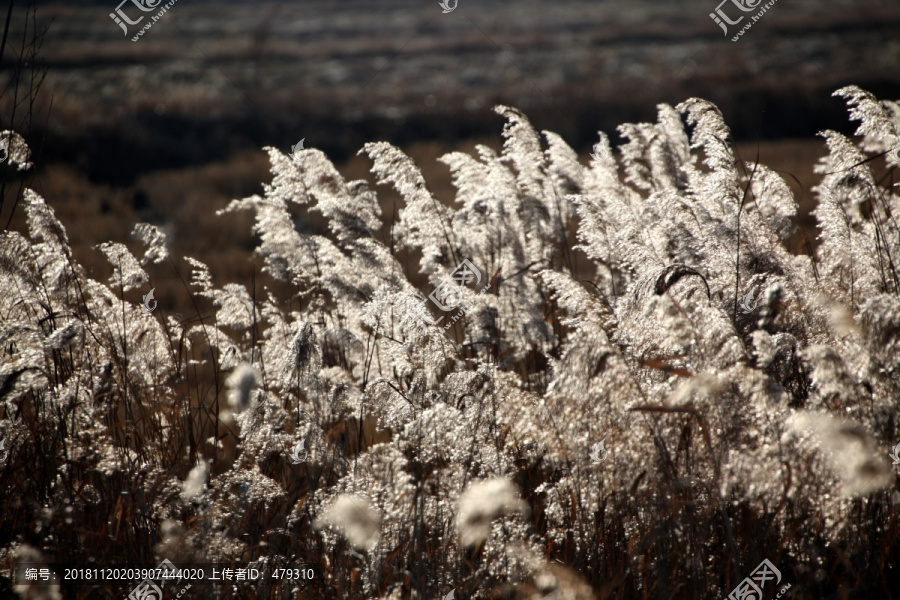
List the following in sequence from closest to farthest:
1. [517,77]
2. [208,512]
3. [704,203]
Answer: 1. [208,512]
2. [704,203]
3. [517,77]

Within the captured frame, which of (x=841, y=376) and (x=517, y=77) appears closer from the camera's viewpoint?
(x=841, y=376)

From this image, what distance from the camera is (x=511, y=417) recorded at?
1998mm

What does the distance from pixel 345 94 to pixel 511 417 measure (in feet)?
65.9

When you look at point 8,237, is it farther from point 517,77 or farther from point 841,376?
point 517,77

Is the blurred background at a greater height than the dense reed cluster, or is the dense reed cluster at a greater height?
the blurred background

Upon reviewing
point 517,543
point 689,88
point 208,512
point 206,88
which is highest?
point 206,88

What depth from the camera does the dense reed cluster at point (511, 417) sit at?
1.64 metres

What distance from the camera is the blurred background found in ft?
31.4

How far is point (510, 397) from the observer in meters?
2.03

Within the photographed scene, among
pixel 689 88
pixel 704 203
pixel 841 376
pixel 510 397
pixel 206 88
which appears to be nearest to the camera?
pixel 841 376

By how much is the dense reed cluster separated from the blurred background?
522 mm

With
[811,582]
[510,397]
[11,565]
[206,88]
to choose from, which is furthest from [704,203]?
[206,88]

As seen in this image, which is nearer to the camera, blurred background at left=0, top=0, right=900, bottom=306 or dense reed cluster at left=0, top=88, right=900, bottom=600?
dense reed cluster at left=0, top=88, right=900, bottom=600

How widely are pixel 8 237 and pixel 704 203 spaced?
2708mm
